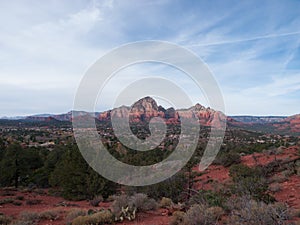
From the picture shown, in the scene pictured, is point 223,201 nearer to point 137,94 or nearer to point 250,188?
point 250,188

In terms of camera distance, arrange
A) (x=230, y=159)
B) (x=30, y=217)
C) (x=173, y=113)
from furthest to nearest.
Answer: (x=230, y=159)
(x=173, y=113)
(x=30, y=217)

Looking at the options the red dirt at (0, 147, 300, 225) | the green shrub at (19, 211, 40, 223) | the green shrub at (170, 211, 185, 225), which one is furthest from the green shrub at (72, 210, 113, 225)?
the green shrub at (19, 211, 40, 223)

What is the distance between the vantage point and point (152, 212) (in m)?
10.1

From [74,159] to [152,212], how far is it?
9018mm

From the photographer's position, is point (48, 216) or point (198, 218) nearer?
point (198, 218)

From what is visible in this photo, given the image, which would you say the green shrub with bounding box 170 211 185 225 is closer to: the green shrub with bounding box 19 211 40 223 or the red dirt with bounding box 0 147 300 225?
the red dirt with bounding box 0 147 300 225

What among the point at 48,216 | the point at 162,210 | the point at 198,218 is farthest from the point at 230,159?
the point at 198,218

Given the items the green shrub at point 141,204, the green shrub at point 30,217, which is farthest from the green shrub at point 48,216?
the green shrub at point 141,204

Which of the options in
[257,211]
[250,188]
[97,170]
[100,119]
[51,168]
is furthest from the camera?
[51,168]

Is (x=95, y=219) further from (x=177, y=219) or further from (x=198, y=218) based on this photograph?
(x=198, y=218)

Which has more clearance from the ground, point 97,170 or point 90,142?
point 90,142

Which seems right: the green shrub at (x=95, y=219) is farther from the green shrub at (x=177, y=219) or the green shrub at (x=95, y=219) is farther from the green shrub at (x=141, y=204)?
the green shrub at (x=177, y=219)

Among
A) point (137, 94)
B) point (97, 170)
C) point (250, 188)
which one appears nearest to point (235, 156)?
point (97, 170)

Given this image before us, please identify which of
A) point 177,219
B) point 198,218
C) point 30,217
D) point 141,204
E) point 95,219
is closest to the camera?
point 198,218
